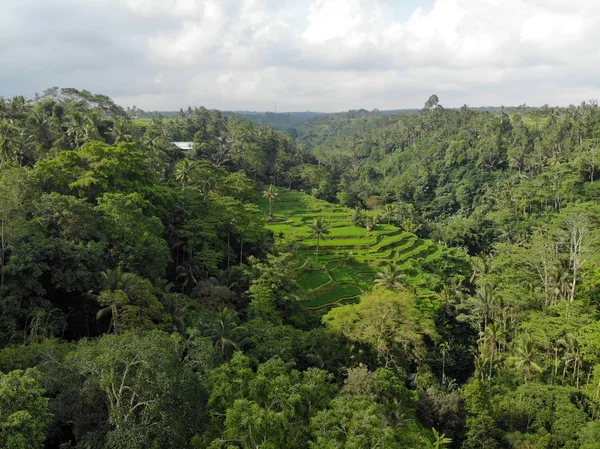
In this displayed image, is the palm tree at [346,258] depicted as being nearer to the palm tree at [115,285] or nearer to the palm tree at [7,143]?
the palm tree at [115,285]

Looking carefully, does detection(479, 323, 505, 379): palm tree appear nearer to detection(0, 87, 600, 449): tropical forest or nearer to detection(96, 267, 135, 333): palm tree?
Answer: detection(0, 87, 600, 449): tropical forest

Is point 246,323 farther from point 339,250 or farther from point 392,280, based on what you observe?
point 339,250

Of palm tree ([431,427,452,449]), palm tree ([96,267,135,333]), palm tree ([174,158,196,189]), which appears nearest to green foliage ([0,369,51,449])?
palm tree ([96,267,135,333])

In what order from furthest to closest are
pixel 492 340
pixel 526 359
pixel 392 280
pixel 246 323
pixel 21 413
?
pixel 392 280
pixel 492 340
pixel 526 359
pixel 246 323
pixel 21 413

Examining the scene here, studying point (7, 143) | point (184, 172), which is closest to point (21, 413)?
point (7, 143)

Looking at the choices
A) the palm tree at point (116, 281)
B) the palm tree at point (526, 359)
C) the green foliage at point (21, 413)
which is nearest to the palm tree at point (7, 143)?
the palm tree at point (116, 281)

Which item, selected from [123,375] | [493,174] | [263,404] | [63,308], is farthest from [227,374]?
[493,174]
